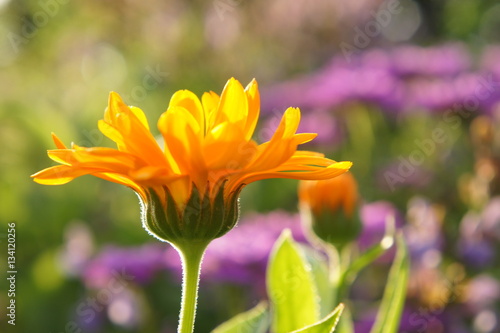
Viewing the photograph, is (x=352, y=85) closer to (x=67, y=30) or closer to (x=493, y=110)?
(x=493, y=110)

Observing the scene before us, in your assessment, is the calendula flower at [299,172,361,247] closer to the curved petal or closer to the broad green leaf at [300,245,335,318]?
the broad green leaf at [300,245,335,318]

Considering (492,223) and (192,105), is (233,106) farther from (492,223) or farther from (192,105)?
(492,223)

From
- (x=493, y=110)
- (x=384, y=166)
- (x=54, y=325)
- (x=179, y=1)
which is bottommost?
(x=54, y=325)

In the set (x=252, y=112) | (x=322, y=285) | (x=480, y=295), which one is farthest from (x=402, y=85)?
(x=252, y=112)

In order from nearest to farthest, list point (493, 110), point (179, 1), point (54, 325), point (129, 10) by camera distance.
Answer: point (54, 325) → point (493, 110) → point (179, 1) → point (129, 10)

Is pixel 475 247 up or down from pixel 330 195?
down

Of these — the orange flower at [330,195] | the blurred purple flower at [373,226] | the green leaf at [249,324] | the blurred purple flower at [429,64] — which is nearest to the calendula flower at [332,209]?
the orange flower at [330,195]

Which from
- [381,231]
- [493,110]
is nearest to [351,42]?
[493,110]
